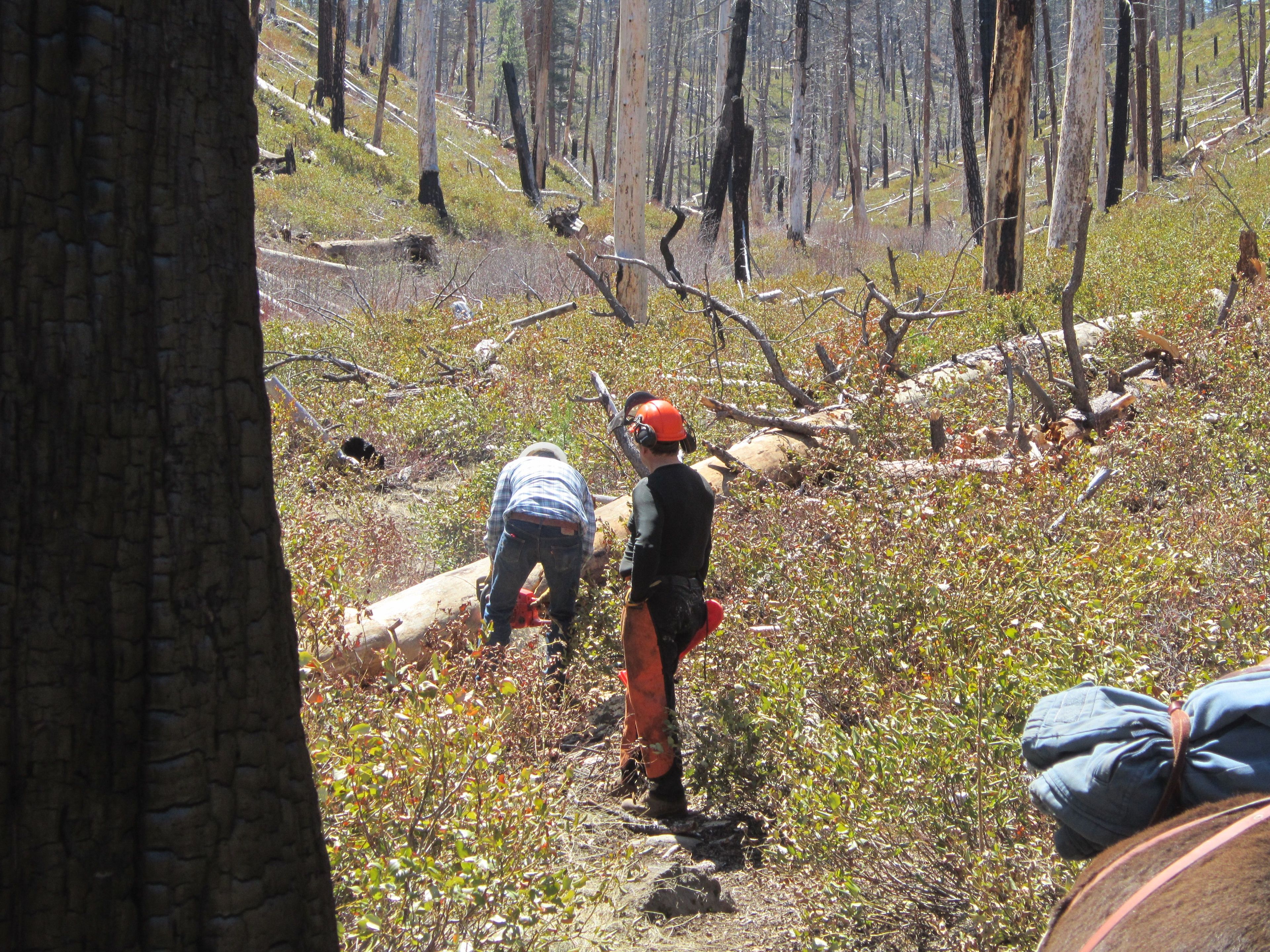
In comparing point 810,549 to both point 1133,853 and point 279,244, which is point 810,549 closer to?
point 1133,853

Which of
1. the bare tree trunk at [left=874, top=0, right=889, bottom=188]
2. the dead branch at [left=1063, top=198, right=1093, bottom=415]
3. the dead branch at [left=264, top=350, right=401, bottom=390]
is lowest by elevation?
the dead branch at [left=1063, top=198, right=1093, bottom=415]

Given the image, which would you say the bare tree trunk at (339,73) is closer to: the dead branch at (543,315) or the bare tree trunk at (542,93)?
the bare tree trunk at (542,93)

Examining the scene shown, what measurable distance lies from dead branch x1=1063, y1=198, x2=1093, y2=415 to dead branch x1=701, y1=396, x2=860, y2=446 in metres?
1.69

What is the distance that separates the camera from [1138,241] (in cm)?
1307

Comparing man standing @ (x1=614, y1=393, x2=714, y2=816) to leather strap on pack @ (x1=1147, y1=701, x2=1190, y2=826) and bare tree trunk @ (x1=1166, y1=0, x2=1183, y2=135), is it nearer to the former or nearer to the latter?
leather strap on pack @ (x1=1147, y1=701, x2=1190, y2=826)

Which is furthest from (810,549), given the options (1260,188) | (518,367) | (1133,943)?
(1260,188)

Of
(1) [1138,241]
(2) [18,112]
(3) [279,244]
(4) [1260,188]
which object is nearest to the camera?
(2) [18,112]

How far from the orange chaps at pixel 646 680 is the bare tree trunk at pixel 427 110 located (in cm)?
2220

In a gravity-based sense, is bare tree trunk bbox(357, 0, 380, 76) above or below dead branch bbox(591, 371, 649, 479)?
above

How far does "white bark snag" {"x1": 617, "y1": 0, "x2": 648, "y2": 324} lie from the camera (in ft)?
42.1

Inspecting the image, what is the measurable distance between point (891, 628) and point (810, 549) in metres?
0.97

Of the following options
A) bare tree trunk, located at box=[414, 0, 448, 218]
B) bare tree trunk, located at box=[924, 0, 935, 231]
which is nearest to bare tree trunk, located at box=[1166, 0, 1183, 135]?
bare tree trunk, located at box=[924, 0, 935, 231]

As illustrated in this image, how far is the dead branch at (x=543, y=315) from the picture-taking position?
12.6m

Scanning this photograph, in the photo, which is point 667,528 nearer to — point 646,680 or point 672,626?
point 672,626
